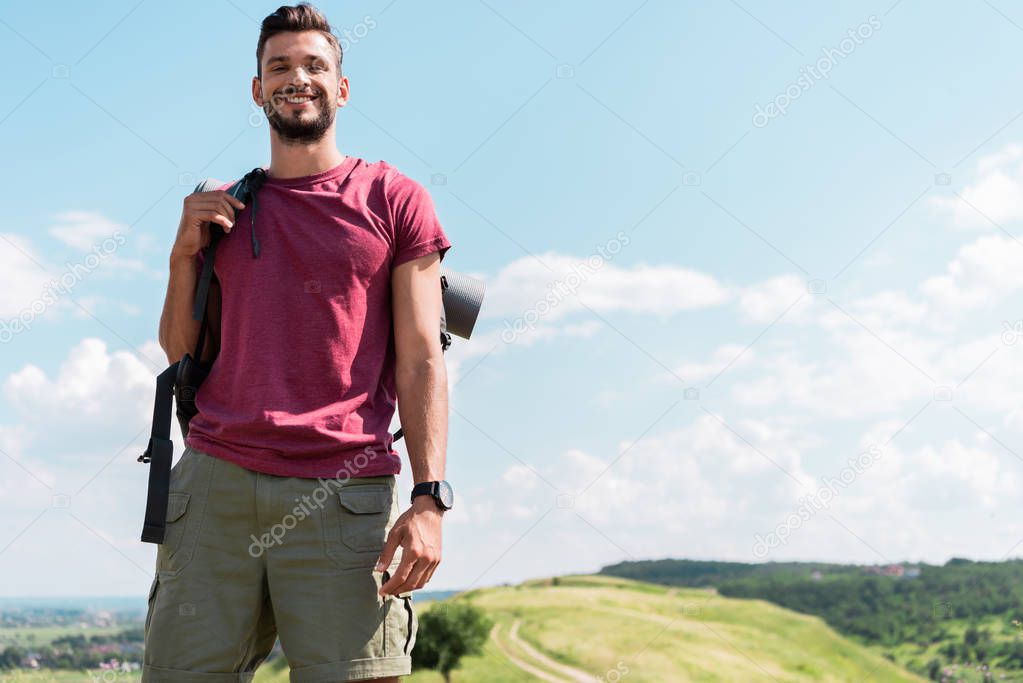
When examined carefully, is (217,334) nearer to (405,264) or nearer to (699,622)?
(405,264)

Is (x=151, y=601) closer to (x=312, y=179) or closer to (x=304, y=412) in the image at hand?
(x=304, y=412)

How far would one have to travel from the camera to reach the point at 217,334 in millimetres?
3119

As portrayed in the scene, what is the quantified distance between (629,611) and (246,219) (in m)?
32.3

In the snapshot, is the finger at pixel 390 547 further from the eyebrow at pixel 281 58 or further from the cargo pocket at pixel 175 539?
the eyebrow at pixel 281 58

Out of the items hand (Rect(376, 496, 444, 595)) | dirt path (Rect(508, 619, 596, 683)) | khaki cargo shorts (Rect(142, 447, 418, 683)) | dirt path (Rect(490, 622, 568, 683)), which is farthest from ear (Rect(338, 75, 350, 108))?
dirt path (Rect(490, 622, 568, 683))

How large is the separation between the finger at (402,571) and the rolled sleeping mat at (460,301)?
2.78 ft

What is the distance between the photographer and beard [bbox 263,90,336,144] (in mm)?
3109

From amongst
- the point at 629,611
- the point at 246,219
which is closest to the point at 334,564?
the point at 246,219

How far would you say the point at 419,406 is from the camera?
9.41 ft

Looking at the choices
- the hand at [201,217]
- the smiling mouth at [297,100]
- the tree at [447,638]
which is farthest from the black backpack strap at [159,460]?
the tree at [447,638]

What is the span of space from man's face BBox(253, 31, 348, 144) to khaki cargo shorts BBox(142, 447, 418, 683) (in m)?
1.14

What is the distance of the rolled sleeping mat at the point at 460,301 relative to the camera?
125 inches

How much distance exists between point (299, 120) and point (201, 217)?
456mm

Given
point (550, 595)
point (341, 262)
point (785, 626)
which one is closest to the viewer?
point (341, 262)
